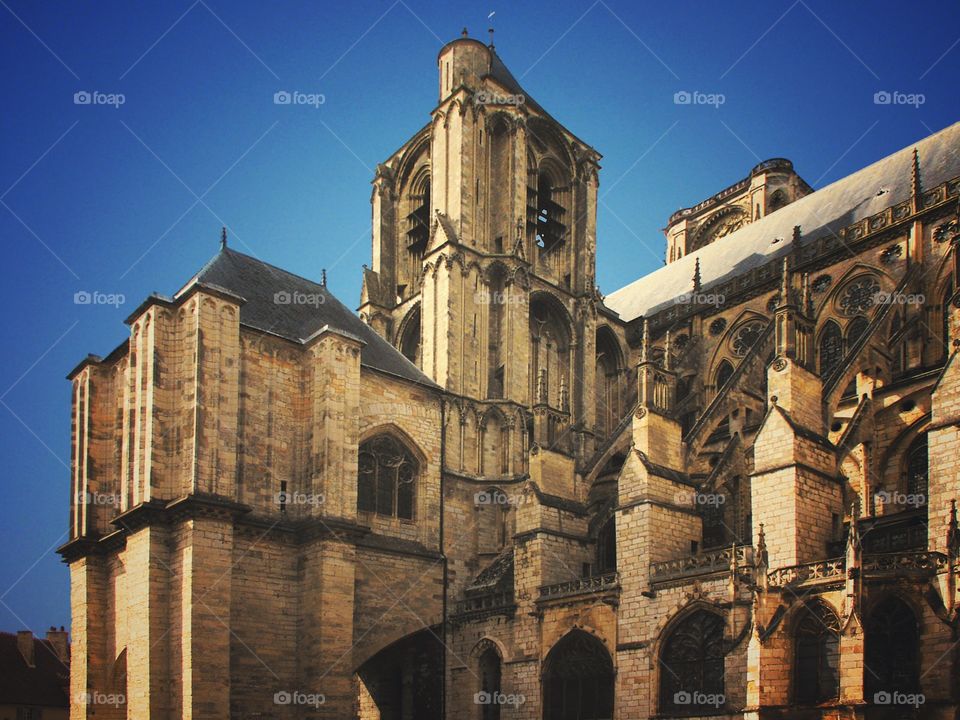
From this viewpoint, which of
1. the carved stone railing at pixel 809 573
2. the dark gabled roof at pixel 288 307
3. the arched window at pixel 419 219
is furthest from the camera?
the arched window at pixel 419 219

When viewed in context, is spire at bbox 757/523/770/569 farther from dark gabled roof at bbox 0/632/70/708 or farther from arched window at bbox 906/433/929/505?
dark gabled roof at bbox 0/632/70/708

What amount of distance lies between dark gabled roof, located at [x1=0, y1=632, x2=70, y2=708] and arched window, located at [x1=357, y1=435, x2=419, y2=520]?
17.5 m

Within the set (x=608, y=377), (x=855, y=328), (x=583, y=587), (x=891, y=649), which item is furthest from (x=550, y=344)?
(x=891, y=649)

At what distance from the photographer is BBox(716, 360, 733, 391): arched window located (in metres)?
31.1

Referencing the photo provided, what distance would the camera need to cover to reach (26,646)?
3647 centimetres

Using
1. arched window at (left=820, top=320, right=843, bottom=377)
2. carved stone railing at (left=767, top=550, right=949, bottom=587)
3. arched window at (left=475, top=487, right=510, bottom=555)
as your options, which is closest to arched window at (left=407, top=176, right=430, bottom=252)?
arched window at (left=475, top=487, right=510, bottom=555)

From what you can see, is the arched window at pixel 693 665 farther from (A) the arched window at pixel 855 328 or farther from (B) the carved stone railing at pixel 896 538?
(A) the arched window at pixel 855 328

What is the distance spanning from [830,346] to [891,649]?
1247 centimetres

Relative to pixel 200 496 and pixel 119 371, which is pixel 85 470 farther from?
pixel 200 496

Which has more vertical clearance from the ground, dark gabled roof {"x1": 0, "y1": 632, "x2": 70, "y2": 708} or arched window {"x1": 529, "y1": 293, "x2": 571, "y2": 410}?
arched window {"x1": 529, "y1": 293, "x2": 571, "y2": 410}

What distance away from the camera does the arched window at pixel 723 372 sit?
102 feet

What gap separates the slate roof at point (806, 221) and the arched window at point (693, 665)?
15.3m

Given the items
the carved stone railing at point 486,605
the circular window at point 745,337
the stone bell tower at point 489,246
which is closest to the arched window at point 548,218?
the stone bell tower at point 489,246

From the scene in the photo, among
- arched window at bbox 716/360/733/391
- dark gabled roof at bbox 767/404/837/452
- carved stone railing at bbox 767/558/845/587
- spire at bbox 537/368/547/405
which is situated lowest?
carved stone railing at bbox 767/558/845/587
